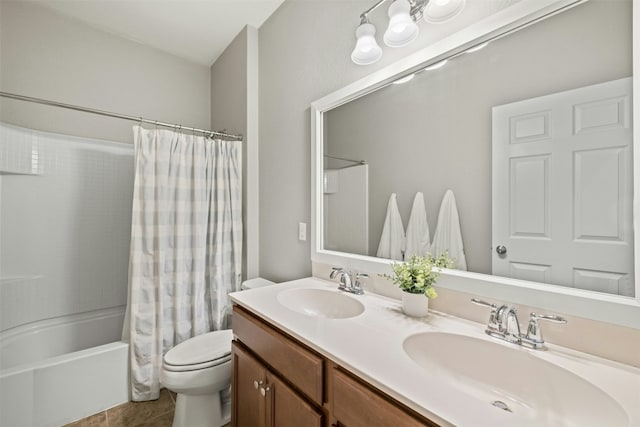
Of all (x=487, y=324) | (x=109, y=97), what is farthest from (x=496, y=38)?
(x=109, y=97)

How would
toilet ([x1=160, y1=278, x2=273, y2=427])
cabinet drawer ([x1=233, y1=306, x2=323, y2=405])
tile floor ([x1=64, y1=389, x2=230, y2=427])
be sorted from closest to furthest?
cabinet drawer ([x1=233, y1=306, x2=323, y2=405])
toilet ([x1=160, y1=278, x2=273, y2=427])
tile floor ([x1=64, y1=389, x2=230, y2=427])

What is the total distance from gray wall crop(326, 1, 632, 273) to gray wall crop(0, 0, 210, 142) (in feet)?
6.42

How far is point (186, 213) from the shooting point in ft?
6.13

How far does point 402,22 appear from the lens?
1.08 metres

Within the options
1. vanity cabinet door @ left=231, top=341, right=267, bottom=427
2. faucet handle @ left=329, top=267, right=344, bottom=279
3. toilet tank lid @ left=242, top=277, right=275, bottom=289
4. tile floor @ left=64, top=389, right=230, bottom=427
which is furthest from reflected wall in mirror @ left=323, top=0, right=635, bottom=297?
tile floor @ left=64, top=389, right=230, bottom=427

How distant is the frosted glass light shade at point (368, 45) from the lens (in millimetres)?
1215

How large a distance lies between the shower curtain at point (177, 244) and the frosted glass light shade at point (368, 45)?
1.21 metres

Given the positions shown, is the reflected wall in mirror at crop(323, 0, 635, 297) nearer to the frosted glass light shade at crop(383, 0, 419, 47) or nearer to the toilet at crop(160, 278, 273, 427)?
the frosted glass light shade at crop(383, 0, 419, 47)

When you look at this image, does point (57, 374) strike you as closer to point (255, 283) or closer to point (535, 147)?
point (255, 283)

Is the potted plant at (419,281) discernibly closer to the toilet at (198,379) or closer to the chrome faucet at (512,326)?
the chrome faucet at (512,326)

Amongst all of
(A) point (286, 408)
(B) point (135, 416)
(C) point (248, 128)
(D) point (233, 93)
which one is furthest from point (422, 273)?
(D) point (233, 93)

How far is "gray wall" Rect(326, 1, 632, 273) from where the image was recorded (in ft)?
2.47

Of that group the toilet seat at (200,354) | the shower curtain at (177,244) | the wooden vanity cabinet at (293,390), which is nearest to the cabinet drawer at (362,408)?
the wooden vanity cabinet at (293,390)

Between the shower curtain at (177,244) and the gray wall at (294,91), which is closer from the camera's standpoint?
the gray wall at (294,91)
